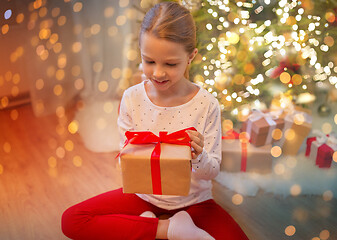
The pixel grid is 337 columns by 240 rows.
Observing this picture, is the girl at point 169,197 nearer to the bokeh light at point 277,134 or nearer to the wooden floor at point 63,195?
the wooden floor at point 63,195

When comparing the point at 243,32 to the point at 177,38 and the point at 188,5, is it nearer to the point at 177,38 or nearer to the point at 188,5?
the point at 188,5

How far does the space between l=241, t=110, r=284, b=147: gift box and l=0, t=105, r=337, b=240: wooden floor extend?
11.6 inches

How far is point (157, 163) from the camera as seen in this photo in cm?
93

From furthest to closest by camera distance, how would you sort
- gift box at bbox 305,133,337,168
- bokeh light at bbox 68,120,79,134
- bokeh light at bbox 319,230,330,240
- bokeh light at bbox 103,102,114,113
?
1. bokeh light at bbox 103,102,114,113
2. bokeh light at bbox 68,120,79,134
3. gift box at bbox 305,133,337,168
4. bokeh light at bbox 319,230,330,240

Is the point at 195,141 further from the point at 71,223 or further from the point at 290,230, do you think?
the point at 290,230

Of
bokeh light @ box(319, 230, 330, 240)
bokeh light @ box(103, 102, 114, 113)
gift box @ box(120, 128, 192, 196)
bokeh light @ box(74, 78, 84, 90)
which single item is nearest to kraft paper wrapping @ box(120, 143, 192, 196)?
gift box @ box(120, 128, 192, 196)

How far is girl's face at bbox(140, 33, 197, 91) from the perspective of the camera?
994 mm

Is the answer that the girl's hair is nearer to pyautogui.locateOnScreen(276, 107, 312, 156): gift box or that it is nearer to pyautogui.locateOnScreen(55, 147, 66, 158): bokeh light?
pyautogui.locateOnScreen(276, 107, 312, 156): gift box

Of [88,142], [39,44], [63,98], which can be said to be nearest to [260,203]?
[88,142]

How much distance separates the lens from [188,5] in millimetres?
1654

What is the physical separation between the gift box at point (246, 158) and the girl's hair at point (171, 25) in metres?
0.82

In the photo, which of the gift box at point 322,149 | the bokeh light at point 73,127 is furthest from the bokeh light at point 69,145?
the gift box at point 322,149

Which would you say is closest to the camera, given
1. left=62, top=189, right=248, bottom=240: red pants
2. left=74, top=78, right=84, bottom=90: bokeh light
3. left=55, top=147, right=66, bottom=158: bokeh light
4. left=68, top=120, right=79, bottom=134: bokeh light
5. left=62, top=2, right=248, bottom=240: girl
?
left=62, top=2, right=248, bottom=240: girl

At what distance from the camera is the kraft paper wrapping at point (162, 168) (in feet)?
3.03
